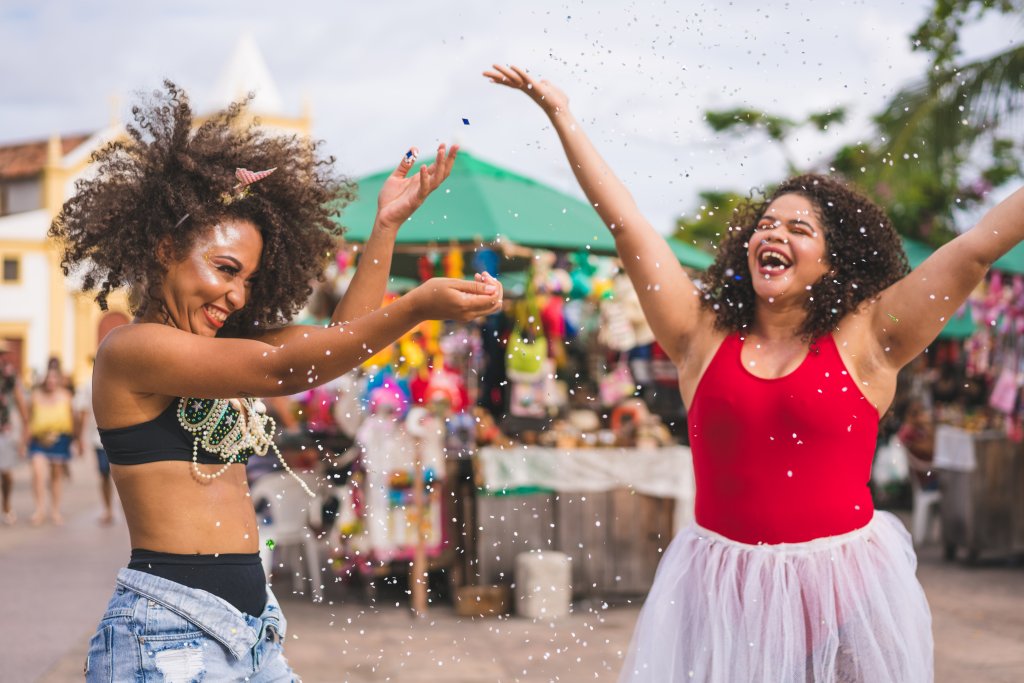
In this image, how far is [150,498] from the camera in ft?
6.56

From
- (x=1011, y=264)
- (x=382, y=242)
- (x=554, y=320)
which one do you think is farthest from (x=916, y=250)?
(x=382, y=242)

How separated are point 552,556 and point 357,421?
4.69ft

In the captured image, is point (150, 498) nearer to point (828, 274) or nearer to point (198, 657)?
point (198, 657)

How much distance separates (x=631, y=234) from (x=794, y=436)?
61 centimetres

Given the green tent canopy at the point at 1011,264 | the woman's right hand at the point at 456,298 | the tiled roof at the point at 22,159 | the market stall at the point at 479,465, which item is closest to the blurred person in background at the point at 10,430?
the market stall at the point at 479,465

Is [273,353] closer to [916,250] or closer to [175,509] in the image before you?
[175,509]

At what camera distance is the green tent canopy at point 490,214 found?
244 inches

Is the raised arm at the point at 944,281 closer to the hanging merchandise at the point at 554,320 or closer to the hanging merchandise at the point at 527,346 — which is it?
the hanging merchandise at the point at 527,346

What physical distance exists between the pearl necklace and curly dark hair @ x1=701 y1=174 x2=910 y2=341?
110 cm

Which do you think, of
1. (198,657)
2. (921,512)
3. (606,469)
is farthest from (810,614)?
(921,512)

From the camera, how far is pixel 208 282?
207 cm

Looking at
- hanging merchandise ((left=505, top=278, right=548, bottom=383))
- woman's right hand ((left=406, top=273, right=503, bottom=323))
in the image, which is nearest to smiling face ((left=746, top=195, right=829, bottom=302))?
woman's right hand ((left=406, top=273, right=503, bottom=323))

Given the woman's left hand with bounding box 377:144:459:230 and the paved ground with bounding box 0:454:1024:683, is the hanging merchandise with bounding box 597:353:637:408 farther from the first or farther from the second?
the woman's left hand with bounding box 377:144:459:230

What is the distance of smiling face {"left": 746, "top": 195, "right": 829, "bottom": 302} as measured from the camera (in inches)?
96.4
